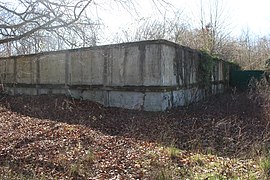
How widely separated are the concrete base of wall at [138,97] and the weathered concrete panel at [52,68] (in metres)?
0.42

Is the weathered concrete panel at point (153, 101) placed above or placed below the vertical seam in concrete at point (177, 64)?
below

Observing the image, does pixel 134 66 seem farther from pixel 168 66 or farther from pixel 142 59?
pixel 168 66

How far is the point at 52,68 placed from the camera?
46.9 ft

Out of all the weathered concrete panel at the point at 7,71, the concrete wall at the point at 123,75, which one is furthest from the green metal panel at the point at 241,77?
the weathered concrete panel at the point at 7,71

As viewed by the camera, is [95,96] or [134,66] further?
[95,96]

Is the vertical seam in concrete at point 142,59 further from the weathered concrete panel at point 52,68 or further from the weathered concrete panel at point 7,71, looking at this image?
the weathered concrete panel at point 7,71

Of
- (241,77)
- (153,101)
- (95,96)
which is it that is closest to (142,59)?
(153,101)

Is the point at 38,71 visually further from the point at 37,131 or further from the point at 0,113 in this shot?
the point at 37,131

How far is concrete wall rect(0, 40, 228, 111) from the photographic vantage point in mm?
10930

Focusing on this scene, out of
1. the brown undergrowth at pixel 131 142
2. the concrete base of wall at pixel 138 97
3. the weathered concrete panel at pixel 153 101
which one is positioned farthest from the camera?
the concrete base of wall at pixel 138 97

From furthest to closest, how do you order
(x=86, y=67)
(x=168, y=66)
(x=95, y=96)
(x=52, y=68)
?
(x=52, y=68), (x=86, y=67), (x=95, y=96), (x=168, y=66)

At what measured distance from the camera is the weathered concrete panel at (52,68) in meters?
13.9

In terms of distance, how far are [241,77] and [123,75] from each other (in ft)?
43.2

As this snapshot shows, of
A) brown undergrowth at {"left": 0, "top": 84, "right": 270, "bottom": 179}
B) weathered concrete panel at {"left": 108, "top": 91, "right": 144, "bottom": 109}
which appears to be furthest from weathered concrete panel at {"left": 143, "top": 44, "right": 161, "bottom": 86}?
brown undergrowth at {"left": 0, "top": 84, "right": 270, "bottom": 179}
